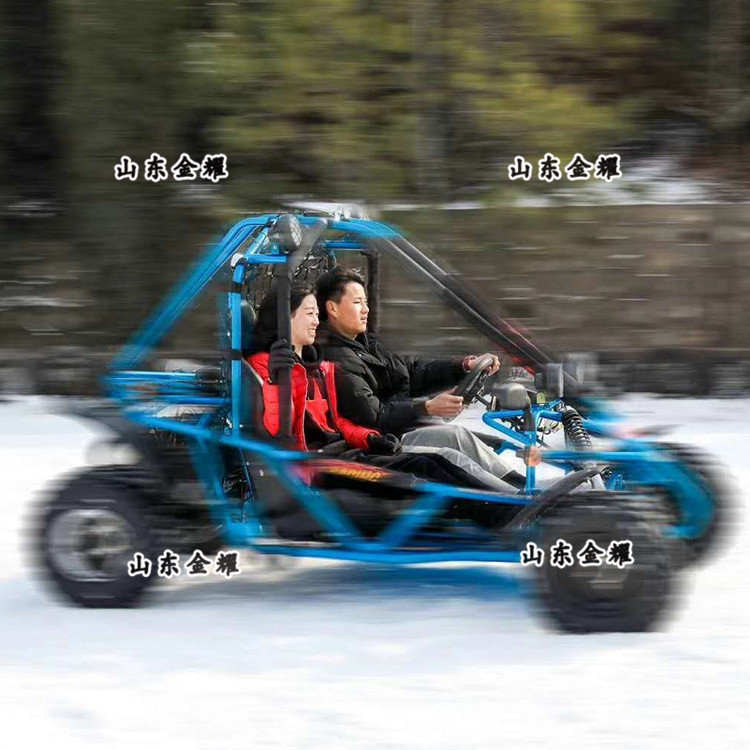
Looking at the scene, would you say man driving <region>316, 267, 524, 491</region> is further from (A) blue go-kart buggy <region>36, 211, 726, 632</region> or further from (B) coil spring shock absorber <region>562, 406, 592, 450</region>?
(B) coil spring shock absorber <region>562, 406, 592, 450</region>

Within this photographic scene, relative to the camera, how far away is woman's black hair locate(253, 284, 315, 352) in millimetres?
5016

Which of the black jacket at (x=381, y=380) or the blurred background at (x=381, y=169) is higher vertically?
the blurred background at (x=381, y=169)

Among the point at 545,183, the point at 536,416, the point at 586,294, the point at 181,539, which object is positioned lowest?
the point at 181,539

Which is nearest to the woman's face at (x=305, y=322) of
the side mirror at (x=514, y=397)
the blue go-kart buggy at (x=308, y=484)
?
the blue go-kart buggy at (x=308, y=484)

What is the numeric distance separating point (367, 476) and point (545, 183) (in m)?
A: 7.62

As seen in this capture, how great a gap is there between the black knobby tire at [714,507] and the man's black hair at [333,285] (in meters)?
1.24

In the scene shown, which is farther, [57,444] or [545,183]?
[545,183]

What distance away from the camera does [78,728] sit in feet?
12.8

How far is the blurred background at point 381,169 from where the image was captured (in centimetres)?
1157

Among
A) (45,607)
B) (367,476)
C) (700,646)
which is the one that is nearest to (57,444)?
(45,607)

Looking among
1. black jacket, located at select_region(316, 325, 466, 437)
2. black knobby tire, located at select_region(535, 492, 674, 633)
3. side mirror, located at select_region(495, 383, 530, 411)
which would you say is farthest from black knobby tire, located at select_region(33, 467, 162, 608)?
black knobby tire, located at select_region(535, 492, 674, 633)

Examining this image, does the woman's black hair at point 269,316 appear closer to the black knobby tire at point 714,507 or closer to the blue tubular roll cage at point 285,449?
the blue tubular roll cage at point 285,449

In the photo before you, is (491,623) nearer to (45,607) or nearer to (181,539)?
(181,539)

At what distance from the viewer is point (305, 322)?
5.04 m
